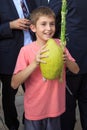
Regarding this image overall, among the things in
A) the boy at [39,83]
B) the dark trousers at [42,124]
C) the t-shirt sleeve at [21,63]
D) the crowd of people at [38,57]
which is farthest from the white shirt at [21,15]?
the dark trousers at [42,124]

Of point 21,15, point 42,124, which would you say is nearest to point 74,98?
point 42,124

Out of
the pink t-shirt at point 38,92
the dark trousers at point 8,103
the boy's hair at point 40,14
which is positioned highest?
the boy's hair at point 40,14

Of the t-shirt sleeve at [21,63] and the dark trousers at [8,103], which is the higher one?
the t-shirt sleeve at [21,63]

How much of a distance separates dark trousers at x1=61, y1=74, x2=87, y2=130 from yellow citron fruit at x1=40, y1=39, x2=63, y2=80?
0.85 meters

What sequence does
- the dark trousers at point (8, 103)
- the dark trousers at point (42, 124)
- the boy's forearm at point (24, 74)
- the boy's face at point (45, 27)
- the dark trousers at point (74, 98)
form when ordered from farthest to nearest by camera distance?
the dark trousers at point (8, 103), the dark trousers at point (74, 98), the dark trousers at point (42, 124), the boy's face at point (45, 27), the boy's forearm at point (24, 74)

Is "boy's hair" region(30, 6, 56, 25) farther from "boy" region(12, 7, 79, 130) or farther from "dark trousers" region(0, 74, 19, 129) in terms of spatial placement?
"dark trousers" region(0, 74, 19, 129)

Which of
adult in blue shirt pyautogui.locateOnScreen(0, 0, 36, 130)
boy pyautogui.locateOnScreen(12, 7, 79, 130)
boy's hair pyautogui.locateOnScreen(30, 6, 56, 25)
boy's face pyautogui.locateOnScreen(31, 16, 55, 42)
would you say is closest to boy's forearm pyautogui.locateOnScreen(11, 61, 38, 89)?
boy pyautogui.locateOnScreen(12, 7, 79, 130)

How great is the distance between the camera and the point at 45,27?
9.50ft

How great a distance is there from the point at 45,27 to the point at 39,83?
0.43m

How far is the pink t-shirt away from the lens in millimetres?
2918

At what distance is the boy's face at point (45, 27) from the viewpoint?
288cm

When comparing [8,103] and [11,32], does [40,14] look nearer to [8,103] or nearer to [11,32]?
[11,32]

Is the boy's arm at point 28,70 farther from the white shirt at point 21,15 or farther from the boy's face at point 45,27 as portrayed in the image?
the white shirt at point 21,15

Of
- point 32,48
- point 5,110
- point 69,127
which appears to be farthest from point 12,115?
point 32,48
